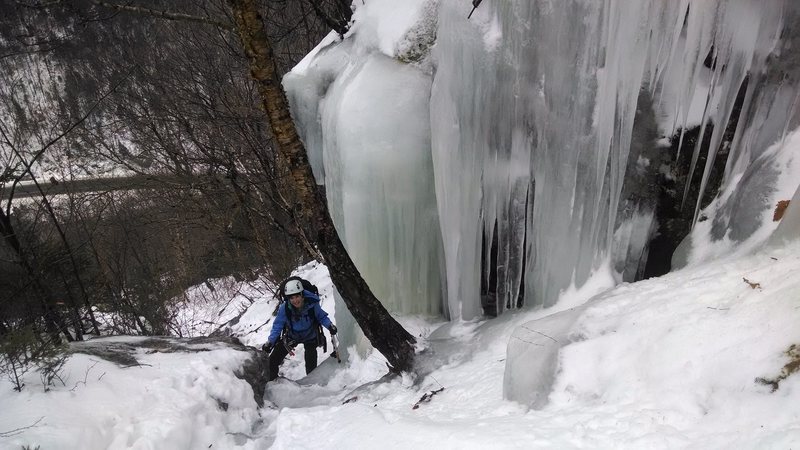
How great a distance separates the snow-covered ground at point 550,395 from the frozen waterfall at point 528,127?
21.5 inches

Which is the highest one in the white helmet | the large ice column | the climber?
the large ice column

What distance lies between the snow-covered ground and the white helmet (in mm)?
684

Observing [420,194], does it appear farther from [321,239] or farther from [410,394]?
[410,394]

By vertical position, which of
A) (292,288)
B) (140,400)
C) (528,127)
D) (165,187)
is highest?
(165,187)

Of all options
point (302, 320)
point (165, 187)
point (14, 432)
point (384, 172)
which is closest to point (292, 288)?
point (302, 320)

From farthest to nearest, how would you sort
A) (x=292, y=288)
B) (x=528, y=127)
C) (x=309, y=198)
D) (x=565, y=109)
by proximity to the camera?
(x=292, y=288)
(x=528, y=127)
(x=565, y=109)
(x=309, y=198)

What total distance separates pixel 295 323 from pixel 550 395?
2779 millimetres

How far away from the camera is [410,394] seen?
302 centimetres

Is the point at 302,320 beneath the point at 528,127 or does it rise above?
beneath

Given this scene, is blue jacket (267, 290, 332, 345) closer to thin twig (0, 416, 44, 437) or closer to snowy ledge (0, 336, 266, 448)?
snowy ledge (0, 336, 266, 448)

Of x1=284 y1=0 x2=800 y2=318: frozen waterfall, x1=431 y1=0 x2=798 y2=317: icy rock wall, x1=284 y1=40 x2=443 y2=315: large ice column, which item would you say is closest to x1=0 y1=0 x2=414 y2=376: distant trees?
x1=284 y1=40 x2=443 y2=315: large ice column

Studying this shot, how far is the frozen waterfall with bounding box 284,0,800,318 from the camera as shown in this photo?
266cm

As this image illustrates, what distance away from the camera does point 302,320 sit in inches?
167

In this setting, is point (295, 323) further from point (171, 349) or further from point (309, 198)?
point (309, 198)
